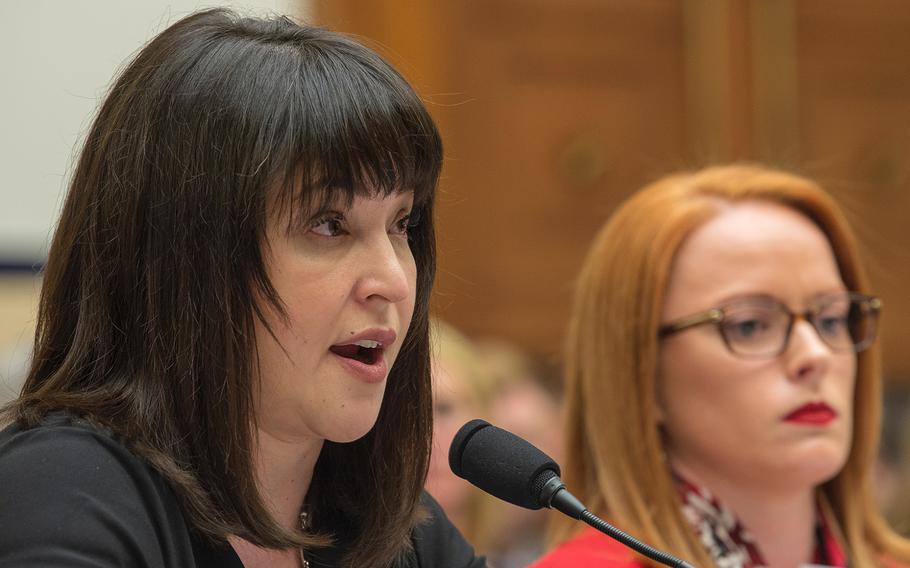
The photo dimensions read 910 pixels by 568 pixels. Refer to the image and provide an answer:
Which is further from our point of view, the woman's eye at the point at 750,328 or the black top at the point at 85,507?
the woman's eye at the point at 750,328

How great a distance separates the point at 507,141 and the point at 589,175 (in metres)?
0.30

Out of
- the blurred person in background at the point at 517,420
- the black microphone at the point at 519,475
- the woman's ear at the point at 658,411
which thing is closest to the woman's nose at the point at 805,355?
the woman's ear at the point at 658,411

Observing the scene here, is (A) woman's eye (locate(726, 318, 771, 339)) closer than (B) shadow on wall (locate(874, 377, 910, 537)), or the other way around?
(A) woman's eye (locate(726, 318, 771, 339))

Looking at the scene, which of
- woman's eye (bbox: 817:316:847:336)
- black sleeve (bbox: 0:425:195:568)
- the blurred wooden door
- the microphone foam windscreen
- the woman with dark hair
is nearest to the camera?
black sleeve (bbox: 0:425:195:568)

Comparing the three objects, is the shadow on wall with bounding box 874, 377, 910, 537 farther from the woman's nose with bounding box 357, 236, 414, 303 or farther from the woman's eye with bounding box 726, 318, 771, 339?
the woman's nose with bounding box 357, 236, 414, 303

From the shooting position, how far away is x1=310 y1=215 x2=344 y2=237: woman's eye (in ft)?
4.38

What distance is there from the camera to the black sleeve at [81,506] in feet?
3.92

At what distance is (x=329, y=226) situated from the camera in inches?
53.0

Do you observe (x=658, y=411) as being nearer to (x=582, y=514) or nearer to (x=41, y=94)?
(x=582, y=514)

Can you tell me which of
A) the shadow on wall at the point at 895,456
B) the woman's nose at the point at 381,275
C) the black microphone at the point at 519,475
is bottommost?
the shadow on wall at the point at 895,456

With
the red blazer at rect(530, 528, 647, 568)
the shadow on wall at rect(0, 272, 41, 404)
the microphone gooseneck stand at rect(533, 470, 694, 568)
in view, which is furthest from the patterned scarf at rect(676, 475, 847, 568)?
the shadow on wall at rect(0, 272, 41, 404)

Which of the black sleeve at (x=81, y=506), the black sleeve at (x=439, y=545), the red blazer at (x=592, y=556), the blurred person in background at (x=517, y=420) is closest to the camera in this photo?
the black sleeve at (x=81, y=506)

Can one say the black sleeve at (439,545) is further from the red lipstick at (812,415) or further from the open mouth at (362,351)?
the red lipstick at (812,415)

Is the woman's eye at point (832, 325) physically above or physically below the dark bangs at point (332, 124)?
below
